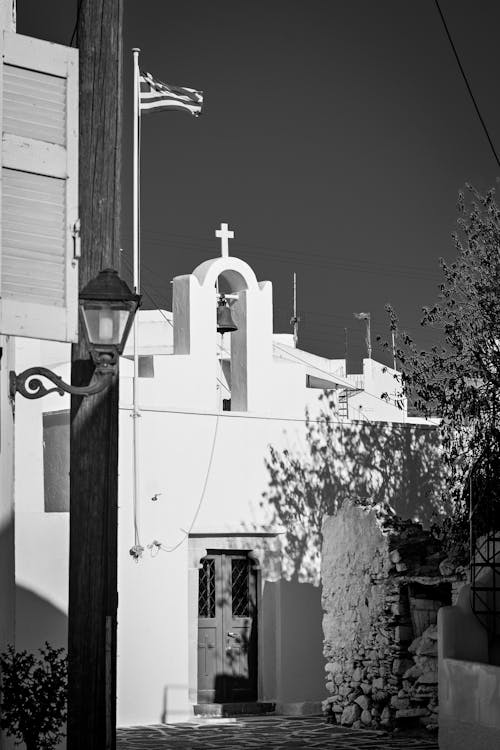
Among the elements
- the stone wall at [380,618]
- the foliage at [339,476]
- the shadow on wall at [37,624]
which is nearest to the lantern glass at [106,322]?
the shadow on wall at [37,624]

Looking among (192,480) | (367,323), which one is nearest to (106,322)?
(192,480)

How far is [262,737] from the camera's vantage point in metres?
16.2

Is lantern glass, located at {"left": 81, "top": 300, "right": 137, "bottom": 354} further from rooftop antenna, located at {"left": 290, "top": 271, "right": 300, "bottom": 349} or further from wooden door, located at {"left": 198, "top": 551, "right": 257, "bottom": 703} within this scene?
rooftop antenna, located at {"left": 290, "top": 271, "right": 300, "bottom": 349}

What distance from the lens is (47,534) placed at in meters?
15.6

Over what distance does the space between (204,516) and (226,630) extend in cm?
169

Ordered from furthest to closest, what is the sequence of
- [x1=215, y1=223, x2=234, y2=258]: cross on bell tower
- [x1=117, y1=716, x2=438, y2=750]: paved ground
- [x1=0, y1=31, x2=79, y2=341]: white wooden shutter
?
→ [x1=215, y1=223, x2=234, y2=258]: cross on bell tower, [x1=117, y1=716, x2=438, y2=750]: paved ground, [x1=0, y1=31, x2=79, y2=341]: white wooden shutter

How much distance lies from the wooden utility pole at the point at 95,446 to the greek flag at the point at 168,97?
11.8 meters

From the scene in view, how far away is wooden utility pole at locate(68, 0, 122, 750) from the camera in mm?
6996

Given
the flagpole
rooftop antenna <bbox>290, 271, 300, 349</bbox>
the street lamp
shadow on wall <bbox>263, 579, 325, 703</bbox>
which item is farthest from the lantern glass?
rooftop antenna <bbox>290, 271, 300, 349</bbox>

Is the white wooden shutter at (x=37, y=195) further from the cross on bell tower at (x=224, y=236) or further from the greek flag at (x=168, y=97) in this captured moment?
the cross on bell tower at (x=224, y=236)

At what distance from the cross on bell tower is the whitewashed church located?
25 cm

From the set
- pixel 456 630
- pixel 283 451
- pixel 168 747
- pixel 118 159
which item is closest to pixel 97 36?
pixel 118 159

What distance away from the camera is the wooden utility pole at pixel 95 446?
7.00 m

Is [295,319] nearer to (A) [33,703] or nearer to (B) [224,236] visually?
(B) [224,236]
